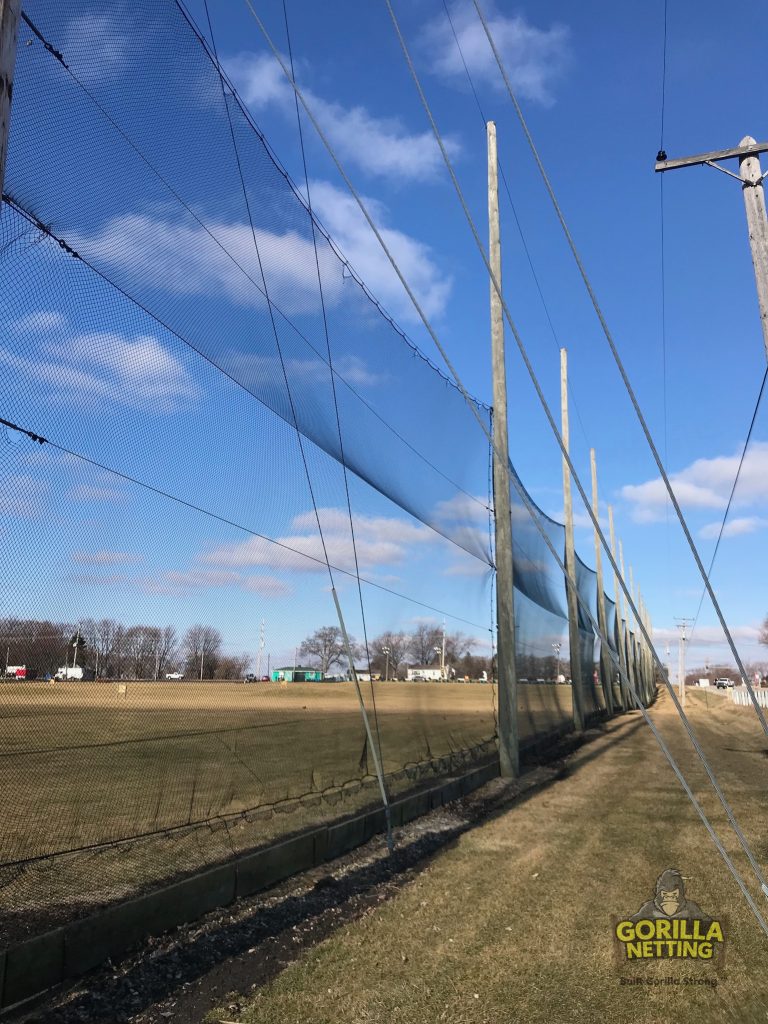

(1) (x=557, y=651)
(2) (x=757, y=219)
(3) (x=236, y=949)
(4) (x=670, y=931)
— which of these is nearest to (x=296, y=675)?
(3) (x=236, y=949)

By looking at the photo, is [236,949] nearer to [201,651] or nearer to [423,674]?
[201,651]

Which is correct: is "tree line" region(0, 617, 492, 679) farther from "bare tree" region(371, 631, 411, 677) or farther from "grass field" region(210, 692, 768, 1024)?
"grass field" region(210, 692, 768, 1024)

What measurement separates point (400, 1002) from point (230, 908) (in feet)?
4.37

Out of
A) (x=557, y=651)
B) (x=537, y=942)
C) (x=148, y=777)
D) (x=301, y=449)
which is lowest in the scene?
(x=537, y=942)

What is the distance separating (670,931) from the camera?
12.0 ft

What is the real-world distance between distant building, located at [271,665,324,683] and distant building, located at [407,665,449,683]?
200cm

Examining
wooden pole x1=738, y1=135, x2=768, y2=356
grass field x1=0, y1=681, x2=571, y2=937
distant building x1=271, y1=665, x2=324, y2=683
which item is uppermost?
wooden pole x1=738, y1=135, x2=768, y2=356

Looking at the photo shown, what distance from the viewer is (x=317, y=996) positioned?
9.77 feet

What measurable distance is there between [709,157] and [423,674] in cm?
566

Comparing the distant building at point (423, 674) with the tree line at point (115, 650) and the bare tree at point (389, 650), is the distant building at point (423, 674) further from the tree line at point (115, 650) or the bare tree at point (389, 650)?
the tree line at point (115, 650)

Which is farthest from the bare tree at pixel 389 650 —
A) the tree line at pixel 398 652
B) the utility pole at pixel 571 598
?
the utility pole at pixel 571 598

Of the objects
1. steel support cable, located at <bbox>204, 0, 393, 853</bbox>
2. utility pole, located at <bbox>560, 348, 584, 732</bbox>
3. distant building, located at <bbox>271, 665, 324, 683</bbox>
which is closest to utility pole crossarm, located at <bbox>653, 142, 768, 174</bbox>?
steel support cable, located at <bbox>204, 0, 393, 853</bbox>

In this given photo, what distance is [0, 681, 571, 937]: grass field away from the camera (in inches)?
126

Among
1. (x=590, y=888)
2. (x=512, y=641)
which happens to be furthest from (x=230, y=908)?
(x=512, y=641)
